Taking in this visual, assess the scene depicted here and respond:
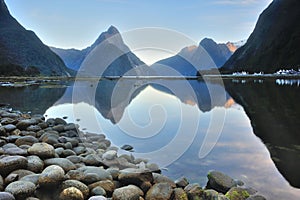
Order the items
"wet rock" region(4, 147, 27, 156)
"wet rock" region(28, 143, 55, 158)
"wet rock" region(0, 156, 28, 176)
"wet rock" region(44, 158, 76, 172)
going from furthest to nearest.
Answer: "wet rock" region(28, 143, 55, 158) → "wet rock" region(4, 147, 27, 156) → "wet rock" region(44, 158, 76, 172) → "wet rock" region(0, 156, 28, 176)

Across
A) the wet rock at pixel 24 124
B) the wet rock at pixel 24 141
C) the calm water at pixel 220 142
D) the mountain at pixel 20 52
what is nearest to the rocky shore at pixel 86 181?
the wet rock at pixel 24 141

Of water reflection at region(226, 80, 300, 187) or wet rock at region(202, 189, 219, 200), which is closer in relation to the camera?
wet rock at region(202, 189, 219, 200)

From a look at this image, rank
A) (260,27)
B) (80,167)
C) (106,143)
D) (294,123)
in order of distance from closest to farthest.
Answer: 1. (80,167)
2. (106,143)
3. (294,123)
4. (260,27)

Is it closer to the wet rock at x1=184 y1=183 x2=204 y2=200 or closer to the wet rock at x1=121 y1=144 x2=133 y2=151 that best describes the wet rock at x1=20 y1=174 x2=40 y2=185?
the wet rock at x1=184 y1=183 x2=204 y2=200

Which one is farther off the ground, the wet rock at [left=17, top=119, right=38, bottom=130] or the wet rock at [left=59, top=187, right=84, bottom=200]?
the wet rock at [left=17, top=119, right=38, bottom=130]

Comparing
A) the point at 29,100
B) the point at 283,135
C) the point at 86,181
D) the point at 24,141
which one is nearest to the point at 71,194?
the point at 86,181

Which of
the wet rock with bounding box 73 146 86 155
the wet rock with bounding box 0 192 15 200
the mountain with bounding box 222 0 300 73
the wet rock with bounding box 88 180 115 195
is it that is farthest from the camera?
the mountain with bounding box 222 0 300 73

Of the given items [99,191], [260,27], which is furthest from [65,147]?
[260,27]

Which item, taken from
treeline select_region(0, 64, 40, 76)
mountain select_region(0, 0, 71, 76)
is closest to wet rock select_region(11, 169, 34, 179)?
treeline select_region(0, 64, 40, 76)

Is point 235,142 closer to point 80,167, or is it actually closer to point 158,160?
point 158,160
